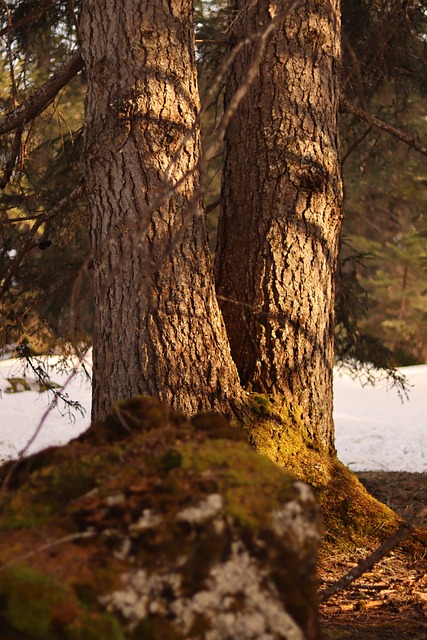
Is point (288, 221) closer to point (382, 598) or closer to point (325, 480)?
point (325, 480)

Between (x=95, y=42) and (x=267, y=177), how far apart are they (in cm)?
129

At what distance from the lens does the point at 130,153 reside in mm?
3541

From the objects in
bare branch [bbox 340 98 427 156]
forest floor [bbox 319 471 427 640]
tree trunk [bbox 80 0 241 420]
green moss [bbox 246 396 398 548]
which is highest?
bare branch [bbox 340 98 427 156]

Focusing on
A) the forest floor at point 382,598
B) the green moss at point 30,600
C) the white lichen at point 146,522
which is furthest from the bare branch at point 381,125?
the green moss at point 30,600

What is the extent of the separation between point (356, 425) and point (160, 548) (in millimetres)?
10412

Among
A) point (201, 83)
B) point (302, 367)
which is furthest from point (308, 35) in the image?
point (201, 83)

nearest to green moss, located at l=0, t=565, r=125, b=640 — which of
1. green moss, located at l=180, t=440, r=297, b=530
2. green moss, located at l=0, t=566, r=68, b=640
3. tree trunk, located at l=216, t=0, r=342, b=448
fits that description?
green moss, located at l=0, t=566, r=68, b=640

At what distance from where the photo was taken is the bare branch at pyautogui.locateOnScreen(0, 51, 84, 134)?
407cm

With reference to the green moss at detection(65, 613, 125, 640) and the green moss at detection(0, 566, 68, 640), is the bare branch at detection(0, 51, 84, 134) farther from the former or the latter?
the green moss at detection(65, 613, 125, 640)

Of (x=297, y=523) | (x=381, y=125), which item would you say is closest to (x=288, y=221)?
(x=381, y=125)

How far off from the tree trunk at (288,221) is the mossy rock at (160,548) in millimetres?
2285

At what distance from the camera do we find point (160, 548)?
1552mm

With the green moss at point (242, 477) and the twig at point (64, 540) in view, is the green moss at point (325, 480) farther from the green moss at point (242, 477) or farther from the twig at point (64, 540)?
the twig at point (64, 540)

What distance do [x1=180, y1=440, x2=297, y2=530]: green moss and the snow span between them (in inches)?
261
